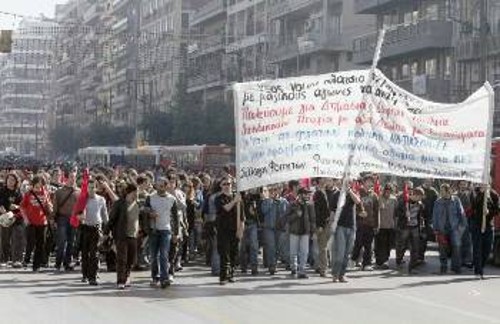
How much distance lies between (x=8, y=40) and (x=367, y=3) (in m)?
28.7

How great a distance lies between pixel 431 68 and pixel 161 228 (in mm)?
40193

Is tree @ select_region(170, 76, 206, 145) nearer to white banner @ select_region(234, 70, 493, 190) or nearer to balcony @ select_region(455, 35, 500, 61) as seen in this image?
balcony @ select_region(455, 35, 500, 61)

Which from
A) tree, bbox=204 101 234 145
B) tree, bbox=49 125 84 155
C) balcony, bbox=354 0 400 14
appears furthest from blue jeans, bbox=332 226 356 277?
tree, bbox=49 125 84 155

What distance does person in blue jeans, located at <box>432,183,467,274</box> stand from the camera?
18.2 metres

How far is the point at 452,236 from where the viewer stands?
1831 centimetres

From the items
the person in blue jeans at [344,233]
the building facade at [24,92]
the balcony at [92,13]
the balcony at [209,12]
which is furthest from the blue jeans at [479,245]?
the building facade at [24,92]

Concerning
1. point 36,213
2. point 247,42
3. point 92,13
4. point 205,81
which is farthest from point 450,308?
point 92,13

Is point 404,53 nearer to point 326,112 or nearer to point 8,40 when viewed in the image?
point 8,40

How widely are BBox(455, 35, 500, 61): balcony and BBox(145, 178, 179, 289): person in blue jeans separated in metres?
33.5

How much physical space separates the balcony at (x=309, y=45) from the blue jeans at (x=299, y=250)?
49.5 meters

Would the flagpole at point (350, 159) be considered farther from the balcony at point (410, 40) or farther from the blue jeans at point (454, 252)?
the balcony at point (410, 40)

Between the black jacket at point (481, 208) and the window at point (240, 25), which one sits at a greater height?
the window at point (240, 25)

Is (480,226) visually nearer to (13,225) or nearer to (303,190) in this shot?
(303,190)

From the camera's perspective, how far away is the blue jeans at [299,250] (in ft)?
55.9
